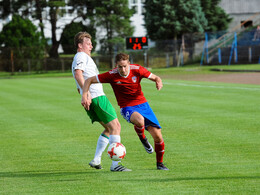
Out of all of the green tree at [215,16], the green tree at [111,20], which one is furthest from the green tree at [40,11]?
the green tree at [215,16]

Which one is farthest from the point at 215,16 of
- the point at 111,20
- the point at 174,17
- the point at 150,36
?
the point at 111,20

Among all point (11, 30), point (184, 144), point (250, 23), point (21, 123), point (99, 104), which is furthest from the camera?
point (250, 23)

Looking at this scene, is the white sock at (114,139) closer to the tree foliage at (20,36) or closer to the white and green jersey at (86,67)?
the white and green jersey at (86,67)

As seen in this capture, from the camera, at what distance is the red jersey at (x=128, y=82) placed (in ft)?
24.2

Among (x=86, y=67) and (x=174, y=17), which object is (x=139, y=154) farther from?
(x=174, y=17)

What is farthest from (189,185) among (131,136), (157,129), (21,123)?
(21,123)

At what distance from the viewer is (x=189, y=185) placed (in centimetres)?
637

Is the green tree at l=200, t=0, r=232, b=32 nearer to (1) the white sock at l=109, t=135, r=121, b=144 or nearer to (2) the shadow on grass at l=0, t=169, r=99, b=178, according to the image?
(1) the white sock at l=109, t=135, r=121, b=144

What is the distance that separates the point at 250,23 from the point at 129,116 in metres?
51.1

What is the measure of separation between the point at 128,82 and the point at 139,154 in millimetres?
1707

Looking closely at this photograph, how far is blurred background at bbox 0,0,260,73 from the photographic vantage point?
4806 cm

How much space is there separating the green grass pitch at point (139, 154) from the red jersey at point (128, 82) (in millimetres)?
988

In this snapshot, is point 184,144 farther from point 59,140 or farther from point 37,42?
point 37,42

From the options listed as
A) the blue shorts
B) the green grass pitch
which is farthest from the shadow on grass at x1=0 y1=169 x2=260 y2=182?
the blue shorts
